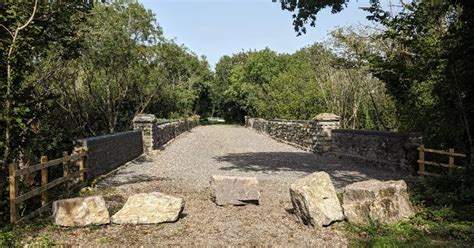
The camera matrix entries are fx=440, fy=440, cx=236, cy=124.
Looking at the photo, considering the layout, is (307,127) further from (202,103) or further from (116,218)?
(202,103)

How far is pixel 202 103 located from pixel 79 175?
66.4 m

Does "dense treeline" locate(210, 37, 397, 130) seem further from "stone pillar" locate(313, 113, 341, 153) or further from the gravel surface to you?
the gravel surface

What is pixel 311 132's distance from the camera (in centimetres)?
2025

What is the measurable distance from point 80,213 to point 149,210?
3.48 feet

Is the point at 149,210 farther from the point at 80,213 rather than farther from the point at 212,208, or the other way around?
the point at 212,208

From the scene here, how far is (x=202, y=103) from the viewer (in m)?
76.3

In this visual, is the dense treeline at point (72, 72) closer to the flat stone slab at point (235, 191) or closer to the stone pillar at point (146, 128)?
the stone pillar at point (146, 128)

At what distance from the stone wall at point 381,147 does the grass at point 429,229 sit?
471 cm

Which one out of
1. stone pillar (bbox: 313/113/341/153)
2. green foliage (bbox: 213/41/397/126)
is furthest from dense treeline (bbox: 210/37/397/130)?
stone pillar (bbox: 313/113/341/153)

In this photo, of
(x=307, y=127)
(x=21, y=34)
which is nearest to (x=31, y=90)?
(x=21, y=34)


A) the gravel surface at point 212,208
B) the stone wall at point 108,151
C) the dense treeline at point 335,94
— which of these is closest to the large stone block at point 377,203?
the gravel surface at point 212,208

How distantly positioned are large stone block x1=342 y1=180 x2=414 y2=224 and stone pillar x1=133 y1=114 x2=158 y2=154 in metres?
13.3

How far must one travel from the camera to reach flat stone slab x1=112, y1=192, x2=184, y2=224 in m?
7.04

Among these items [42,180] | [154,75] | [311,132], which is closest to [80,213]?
[42,180]
